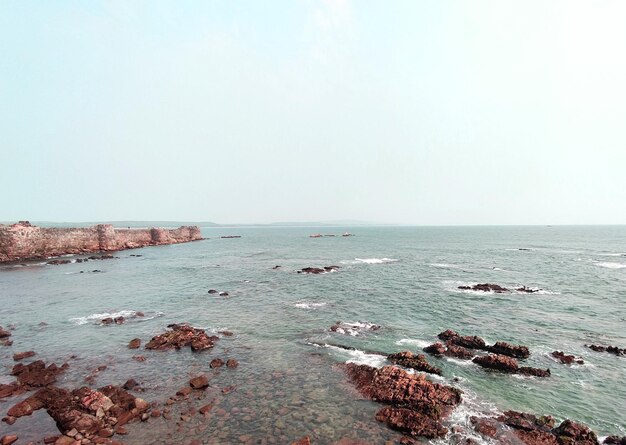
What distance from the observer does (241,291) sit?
135 ft

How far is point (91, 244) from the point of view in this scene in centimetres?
8294

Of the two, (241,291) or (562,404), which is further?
(241,291)

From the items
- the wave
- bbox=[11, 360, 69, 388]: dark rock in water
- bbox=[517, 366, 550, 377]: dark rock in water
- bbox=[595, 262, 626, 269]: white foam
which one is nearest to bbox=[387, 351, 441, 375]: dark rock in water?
bbox=[517, 366, 550, 377]: dark rock in water

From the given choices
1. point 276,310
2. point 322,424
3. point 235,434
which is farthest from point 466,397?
point 276,310

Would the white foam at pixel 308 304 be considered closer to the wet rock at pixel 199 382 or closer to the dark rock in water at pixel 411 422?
the wet rock at pixel 199 382

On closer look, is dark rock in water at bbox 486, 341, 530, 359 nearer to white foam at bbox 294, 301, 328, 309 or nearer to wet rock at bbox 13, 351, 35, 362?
white foam at bbox 294, 301, 328, 309

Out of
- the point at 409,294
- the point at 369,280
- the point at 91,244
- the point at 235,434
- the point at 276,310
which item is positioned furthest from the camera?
the point at 91,244

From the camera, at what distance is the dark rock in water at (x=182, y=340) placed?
22.5 metres

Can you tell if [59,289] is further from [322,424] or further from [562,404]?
[562,404]

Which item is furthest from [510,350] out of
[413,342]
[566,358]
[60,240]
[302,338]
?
[60,240]

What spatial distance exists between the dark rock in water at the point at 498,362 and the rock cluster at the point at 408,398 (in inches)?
196

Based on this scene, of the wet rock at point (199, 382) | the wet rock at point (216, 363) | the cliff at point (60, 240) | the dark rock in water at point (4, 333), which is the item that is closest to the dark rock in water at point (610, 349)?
the wet rock at point (216, 363)

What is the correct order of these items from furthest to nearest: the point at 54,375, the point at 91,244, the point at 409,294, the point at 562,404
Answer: the point at 91,244
the point at 409,294
the point at 54,375
the point at 562,404

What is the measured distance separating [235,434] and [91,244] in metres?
88.4
